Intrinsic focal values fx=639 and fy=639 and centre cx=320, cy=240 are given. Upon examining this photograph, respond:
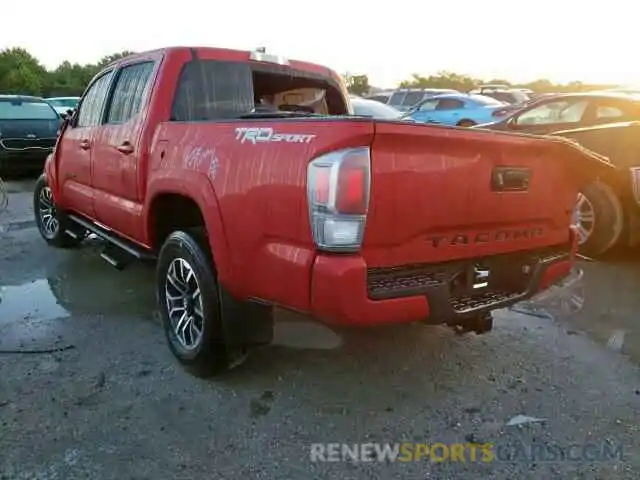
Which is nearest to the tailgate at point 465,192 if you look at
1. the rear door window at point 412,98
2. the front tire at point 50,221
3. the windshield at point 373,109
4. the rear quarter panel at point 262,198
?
the rear quarter panel at point 262,198

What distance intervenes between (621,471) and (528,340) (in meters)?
1.56

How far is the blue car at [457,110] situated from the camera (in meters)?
16.2

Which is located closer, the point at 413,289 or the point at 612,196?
the point at 413,289

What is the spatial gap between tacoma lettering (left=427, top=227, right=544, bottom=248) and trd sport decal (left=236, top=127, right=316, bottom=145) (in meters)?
0.76

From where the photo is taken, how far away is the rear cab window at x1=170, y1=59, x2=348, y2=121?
429cm

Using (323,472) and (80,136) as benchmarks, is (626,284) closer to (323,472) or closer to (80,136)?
(323,472)

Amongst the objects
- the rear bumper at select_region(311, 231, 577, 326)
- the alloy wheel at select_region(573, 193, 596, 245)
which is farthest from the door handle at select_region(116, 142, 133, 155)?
the alloy wheel at select_region(573, 193, 596, 245)

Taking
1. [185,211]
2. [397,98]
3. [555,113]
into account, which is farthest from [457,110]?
[185,211]

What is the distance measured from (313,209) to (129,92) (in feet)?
8.60

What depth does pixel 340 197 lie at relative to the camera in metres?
2.70

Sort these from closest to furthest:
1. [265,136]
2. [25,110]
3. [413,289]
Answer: [413,289], [265,136], [25,110]

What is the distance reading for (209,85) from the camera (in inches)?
173

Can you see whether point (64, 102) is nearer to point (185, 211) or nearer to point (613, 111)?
point (613, 111)

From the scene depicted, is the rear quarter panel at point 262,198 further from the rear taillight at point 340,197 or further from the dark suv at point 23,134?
the dark suv at point 23,134
